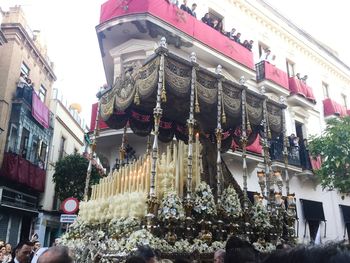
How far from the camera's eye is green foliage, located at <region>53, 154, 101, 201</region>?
17734mm

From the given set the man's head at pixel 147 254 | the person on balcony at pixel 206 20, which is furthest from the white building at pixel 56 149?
the man's head at pixel 147 254

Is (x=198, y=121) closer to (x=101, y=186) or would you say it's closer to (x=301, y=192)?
(x=101, y=186)

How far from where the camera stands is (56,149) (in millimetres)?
22859

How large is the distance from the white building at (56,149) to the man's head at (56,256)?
1866 cm

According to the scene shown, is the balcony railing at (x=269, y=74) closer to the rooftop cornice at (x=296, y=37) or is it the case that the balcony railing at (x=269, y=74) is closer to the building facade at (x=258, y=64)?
the building facade at (x=258, y=64)

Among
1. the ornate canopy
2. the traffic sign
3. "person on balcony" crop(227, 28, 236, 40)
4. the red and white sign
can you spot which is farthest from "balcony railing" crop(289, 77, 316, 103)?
the traffic sign

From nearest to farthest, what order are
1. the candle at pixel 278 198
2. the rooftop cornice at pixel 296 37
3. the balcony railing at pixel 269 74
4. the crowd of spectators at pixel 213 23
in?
the candle at pixel 278 198, the crowd of spectators at pixel 213 23, the balcony railing at pixel 269 74, the rooftop cornice at pixel 296 37

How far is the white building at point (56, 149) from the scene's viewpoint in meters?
20.1

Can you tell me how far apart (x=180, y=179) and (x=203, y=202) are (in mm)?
712

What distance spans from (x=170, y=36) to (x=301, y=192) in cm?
944

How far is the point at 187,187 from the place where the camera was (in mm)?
6477

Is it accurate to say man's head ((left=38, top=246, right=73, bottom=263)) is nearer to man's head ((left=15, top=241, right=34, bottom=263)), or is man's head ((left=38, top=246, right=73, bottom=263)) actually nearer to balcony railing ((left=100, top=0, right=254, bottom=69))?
man's head ((left=15, top=241, right=34, bottom=263))

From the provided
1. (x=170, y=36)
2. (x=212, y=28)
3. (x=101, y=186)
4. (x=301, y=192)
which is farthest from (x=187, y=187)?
(x=301, y=192)

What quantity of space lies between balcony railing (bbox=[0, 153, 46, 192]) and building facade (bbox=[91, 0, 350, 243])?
5.49 m
